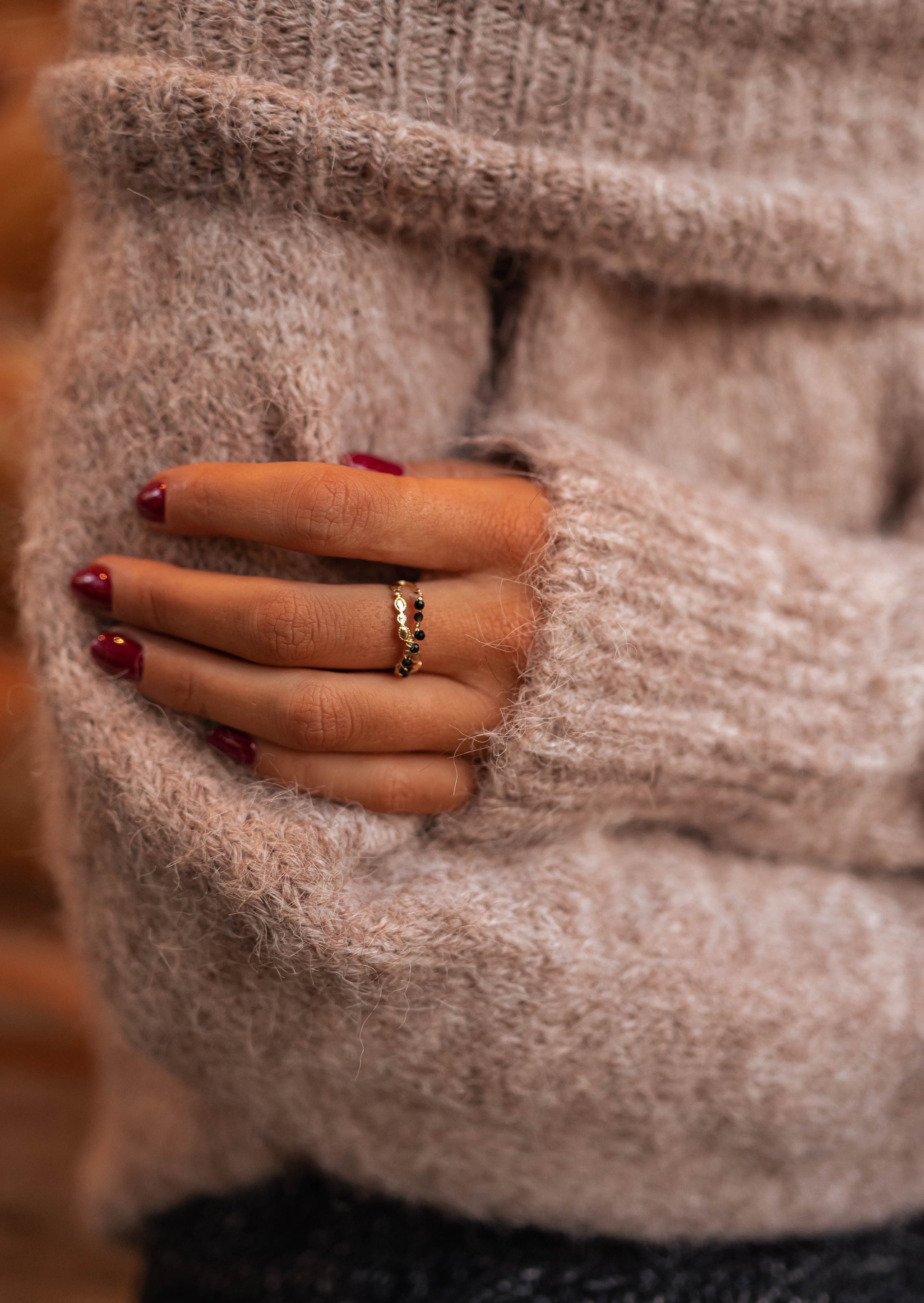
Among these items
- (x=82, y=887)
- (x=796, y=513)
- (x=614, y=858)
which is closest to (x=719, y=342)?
(x=796, y=513)

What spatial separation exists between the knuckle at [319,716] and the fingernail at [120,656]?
0.11 meters

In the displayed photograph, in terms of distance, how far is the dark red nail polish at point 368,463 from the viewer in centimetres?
54

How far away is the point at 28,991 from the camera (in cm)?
112

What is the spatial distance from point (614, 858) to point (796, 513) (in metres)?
0.33

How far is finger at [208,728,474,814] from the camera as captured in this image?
53 centimetres

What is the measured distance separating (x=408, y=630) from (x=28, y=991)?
36.5 inches

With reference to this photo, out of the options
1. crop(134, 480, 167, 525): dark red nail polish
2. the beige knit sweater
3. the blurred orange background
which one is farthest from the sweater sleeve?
the blurred orange background

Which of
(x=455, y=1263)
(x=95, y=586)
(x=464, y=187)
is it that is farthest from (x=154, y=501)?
(x=455, y=1263)

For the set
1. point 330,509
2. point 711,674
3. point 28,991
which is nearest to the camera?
point 330,509

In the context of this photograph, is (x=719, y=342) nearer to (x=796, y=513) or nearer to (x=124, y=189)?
(x=796, y=513)

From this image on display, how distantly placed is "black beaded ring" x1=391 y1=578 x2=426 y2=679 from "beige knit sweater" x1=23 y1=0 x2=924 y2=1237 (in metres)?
0.07

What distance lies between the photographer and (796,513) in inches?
28.4

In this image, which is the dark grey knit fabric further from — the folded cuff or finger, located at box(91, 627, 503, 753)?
the folded cuff

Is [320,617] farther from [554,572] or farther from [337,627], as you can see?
[554,572]
